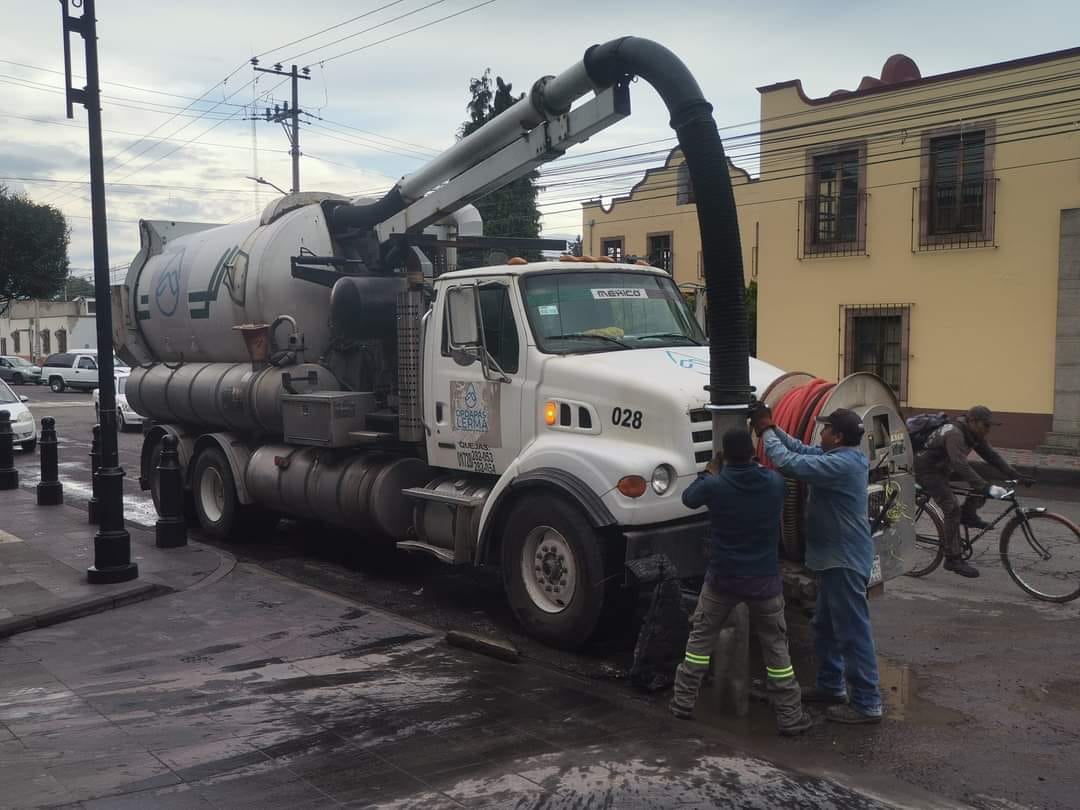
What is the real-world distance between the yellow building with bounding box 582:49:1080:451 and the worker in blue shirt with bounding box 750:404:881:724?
1313cm

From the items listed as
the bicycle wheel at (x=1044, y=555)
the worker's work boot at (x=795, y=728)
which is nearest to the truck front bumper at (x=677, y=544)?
the worker's work boot at (x=795, y=728)

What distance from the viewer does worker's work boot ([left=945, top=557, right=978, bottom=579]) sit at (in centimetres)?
896

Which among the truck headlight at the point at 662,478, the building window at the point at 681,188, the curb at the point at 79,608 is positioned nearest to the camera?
the truck headlight at the point at 662,478

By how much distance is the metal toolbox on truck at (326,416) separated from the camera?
9.55m

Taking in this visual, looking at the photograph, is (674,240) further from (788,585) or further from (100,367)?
(788,585)

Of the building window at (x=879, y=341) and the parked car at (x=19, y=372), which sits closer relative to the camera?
the building window at (x=879, y=341)

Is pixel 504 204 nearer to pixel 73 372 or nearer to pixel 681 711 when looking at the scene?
pixel 73 372

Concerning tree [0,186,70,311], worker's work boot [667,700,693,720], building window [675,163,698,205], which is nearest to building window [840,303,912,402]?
building window [675,163,698,205]

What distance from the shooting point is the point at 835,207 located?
21672 millimetres

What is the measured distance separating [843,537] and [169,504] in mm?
7547

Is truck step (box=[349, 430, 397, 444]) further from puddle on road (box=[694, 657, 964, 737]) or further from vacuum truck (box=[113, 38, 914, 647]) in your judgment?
puddle on road (box=[694, 657, 964, 737])

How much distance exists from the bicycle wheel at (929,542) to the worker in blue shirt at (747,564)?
4.00m

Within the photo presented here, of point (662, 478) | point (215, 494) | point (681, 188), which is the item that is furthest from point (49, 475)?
point (681, 188)

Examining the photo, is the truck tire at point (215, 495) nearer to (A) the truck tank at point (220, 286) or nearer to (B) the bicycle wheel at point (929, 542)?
(A) the truck tank at point (220, 286)
